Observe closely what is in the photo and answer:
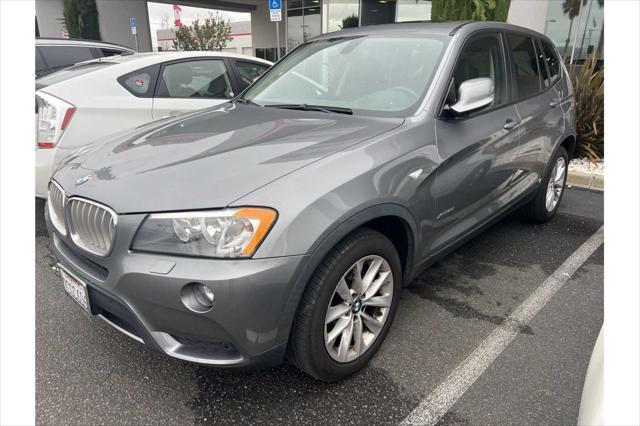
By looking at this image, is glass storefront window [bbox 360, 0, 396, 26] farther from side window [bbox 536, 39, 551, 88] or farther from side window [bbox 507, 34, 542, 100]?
side window [bbox 507, 34, 542, 100]

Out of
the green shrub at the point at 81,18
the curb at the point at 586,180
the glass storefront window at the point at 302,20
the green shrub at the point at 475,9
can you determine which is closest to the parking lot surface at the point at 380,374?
the curb at the point at 586,180

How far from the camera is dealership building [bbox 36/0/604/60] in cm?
945

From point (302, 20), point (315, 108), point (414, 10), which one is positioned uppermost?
point (302, 20)

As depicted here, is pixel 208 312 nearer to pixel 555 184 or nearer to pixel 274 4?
pixel 555 184

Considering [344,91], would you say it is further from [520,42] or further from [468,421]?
[468,421]

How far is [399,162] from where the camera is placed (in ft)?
7.25

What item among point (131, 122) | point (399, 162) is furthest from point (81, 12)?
point (399, 162)

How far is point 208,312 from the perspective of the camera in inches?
67.1

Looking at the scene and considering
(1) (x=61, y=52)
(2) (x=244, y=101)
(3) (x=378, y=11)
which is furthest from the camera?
(3) (x=378, y=11)

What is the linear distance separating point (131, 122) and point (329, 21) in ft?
46.8

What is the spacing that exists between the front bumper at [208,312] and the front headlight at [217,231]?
0.04 m

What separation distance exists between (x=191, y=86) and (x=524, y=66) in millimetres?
3240

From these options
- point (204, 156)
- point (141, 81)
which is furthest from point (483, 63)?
point (141, 81)

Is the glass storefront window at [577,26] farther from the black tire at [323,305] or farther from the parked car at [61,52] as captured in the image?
the black tire at [323,305]
